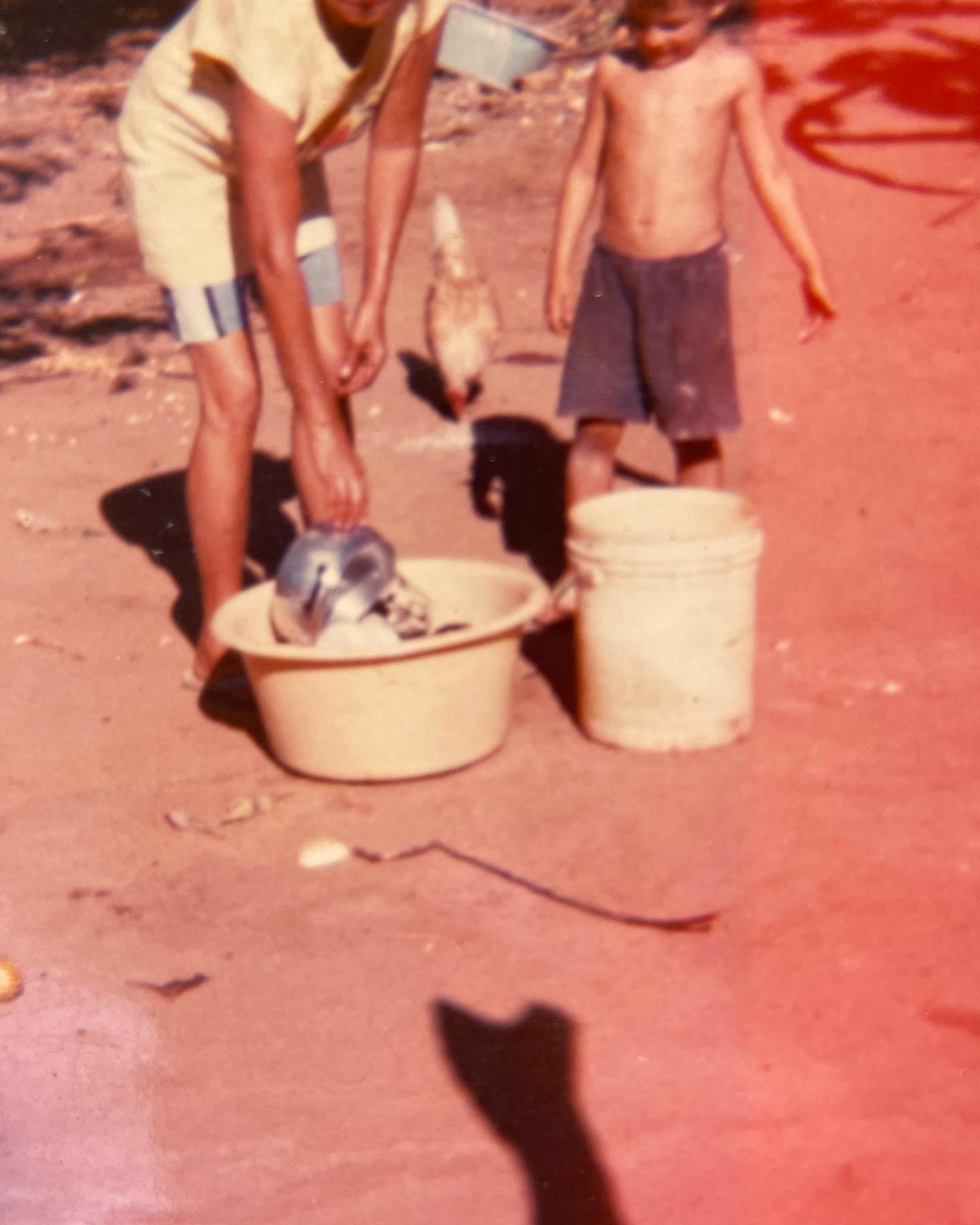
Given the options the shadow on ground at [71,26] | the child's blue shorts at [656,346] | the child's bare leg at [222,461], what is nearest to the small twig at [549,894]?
the child's bare leg at [222,461]

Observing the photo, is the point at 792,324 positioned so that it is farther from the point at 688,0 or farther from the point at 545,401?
the point at 688,0

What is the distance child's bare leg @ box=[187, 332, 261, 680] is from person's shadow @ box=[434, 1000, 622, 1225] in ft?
5.09

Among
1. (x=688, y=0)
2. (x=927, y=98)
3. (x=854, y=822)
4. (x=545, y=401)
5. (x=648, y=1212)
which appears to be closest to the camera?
(x=648, y=1212)

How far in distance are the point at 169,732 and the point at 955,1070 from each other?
6.97 ft

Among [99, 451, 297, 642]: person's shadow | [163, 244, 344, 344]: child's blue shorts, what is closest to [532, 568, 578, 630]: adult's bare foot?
[99, 451, 297, 642]: person's shadow

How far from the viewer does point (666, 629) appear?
3.41 meters

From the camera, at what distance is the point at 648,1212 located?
216 centimetres

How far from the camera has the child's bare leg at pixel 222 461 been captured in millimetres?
3711

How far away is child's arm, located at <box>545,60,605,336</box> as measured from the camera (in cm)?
400

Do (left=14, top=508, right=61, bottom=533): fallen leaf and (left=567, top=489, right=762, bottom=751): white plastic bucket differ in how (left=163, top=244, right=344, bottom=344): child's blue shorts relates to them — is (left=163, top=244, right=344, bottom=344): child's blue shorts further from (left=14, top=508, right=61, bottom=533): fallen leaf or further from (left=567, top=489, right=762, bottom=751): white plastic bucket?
(left=14, top=508, right=61, bottom=533): fallen leaf

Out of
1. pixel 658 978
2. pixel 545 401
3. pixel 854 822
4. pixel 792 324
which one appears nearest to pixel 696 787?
pixel 854 822

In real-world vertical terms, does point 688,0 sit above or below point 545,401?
above

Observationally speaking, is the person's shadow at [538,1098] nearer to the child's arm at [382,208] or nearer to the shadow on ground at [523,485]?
the child's arm at [382,208]

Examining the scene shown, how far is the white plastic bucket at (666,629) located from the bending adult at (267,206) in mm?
566
